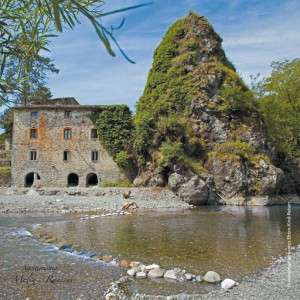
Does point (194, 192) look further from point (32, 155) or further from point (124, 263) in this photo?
point (32, 155)

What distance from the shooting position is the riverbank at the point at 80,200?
2425 centimetres

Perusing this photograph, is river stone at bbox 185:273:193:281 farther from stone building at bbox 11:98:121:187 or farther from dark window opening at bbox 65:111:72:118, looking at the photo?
dark window opening at bbox 65:111:72:118

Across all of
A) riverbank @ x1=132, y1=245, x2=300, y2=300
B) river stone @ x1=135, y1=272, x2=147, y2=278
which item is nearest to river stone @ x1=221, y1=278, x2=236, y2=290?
riverbank @ x1=132, y1=245, x2=300, y2=300

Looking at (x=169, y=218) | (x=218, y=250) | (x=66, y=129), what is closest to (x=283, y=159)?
(x=169, y=218)

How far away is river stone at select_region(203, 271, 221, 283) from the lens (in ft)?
28.7

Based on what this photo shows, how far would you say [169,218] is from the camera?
2112 centimetres

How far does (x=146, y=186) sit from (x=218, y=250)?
22739 millimetres

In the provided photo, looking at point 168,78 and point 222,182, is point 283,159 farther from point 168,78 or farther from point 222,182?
point 168,78

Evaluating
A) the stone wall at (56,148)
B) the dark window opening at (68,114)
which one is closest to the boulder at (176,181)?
the stone wall at (56,148)

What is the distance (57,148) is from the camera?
39.0 metres

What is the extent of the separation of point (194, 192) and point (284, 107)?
21834 mm

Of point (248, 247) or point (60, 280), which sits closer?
point (60, 280)

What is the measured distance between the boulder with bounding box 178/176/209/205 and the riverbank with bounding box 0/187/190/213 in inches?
26.7

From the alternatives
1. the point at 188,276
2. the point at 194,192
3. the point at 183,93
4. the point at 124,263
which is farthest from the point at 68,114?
the point at 188,276
